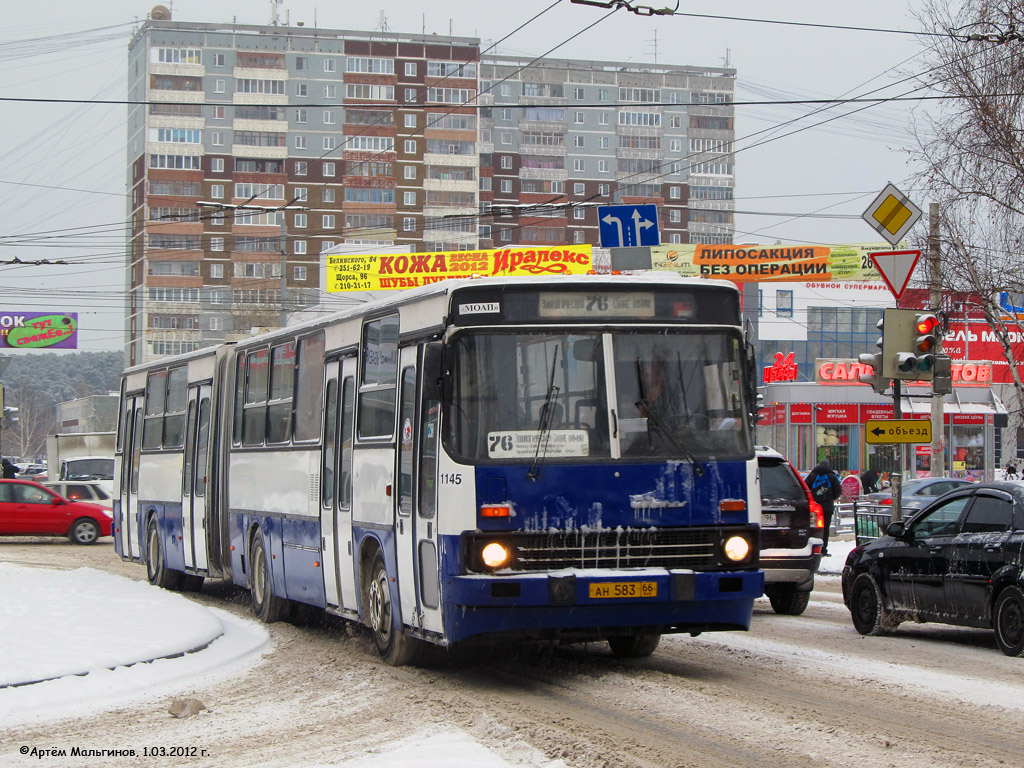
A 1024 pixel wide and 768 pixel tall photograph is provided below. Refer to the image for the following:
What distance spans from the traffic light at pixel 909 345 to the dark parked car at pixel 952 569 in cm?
311

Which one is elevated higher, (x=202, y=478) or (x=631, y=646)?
(x=202, y=478)

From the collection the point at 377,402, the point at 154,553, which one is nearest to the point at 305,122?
the point at 154,553

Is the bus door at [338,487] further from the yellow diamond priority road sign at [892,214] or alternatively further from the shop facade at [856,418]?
the shop facade at [856,418]

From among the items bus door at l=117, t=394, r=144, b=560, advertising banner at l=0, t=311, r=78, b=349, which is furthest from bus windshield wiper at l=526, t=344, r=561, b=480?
advertising banner at l=0, t=311, r=78, b=349

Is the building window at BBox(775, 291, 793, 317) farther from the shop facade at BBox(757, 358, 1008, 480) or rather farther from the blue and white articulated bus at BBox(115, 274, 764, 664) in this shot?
the blue and white articulated bus at BBox(115, 274, 764, 664)

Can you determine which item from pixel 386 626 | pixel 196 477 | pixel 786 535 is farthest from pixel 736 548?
pixel 196 477

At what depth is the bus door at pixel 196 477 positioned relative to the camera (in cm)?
1845

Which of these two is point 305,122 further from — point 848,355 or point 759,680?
point 759,680

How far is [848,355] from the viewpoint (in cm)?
7212

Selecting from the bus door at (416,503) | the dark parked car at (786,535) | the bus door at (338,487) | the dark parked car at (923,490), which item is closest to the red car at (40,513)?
the dark parked car at (923,490)

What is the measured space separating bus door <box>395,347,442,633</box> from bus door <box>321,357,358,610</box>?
151cm

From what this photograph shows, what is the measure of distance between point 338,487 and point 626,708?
15.1ft

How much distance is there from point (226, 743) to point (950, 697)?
4638 mm

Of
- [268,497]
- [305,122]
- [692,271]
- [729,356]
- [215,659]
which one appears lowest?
[215,659]
